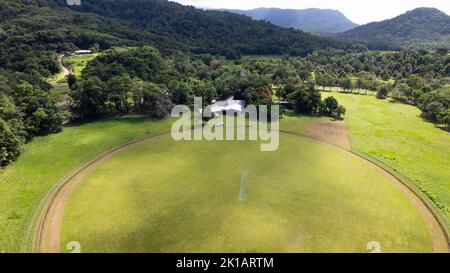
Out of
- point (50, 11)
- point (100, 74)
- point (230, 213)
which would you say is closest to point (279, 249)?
point (230, 213)

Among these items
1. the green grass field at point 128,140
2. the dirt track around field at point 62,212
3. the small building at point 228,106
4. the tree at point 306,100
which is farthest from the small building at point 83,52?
the tree at point 306,100

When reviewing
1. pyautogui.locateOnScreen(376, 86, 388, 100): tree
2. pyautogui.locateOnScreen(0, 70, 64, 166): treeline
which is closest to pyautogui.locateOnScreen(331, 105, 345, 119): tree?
pyautogui.locateOnScreen(376, 86, 388, 100): tree

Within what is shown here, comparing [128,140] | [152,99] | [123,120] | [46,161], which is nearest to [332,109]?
Answer: [152,99]

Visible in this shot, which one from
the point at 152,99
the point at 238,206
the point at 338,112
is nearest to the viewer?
the point at 238,206

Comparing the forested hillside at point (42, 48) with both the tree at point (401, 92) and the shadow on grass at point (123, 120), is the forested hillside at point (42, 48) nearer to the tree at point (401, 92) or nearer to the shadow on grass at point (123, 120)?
the shadow on grass at point (123, 120)

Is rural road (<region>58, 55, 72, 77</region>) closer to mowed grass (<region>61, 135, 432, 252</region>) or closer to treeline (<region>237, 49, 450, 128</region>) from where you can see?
mowed grass (<region>61, 135, 432, 252</region>)

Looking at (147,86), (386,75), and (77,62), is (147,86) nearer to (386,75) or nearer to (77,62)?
(77,62)
